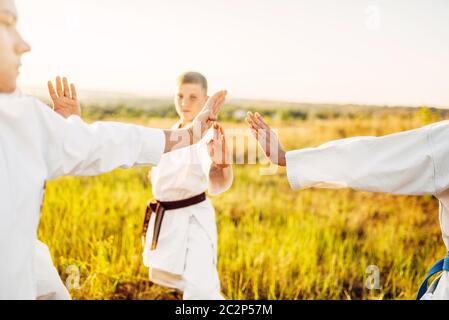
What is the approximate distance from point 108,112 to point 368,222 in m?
7.46

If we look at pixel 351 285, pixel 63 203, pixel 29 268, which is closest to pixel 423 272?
pixel 351 285

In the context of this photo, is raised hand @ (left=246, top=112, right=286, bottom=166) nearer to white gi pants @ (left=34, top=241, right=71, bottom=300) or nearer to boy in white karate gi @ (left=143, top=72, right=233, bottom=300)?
boy in white karate gi @ (left=143, top=72, right=233, bottom=300)

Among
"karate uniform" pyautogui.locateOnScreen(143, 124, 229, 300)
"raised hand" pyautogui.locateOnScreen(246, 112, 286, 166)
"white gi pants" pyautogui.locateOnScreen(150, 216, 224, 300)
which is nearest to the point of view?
"raised hand" pyautogui.locateOnScreen(246, 112, 286, 166)

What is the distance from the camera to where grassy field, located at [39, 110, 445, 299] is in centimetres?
372

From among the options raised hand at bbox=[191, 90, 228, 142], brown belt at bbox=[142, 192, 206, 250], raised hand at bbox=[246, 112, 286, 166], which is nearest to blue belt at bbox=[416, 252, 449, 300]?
raised hand at bbox=[246, 112, 286, 166]

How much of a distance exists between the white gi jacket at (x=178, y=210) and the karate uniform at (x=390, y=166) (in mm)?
1140

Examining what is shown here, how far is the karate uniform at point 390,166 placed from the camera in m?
2.15

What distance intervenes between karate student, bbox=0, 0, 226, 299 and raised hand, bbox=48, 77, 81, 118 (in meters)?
0.59

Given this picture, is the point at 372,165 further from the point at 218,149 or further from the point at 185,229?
the point at 185,229

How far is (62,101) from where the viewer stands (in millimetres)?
→ 2525

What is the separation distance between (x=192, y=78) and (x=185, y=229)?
3.09 feet
